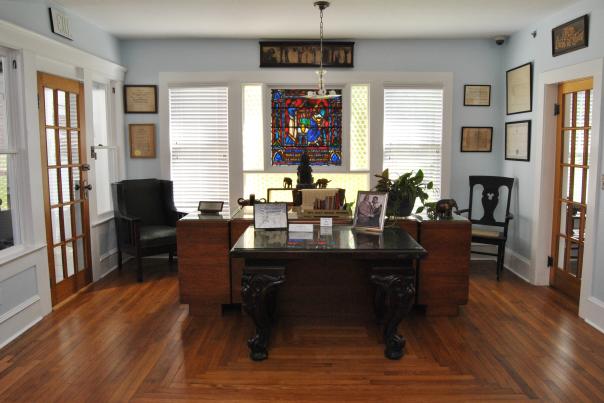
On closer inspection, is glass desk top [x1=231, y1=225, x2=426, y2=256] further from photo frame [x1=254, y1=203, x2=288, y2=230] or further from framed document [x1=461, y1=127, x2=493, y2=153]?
framed document [x1=461, y1=127, x2=493, y2=153]

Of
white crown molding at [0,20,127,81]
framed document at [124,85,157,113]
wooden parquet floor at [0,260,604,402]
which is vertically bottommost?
wooden parquet floor at [0,260,604,402]

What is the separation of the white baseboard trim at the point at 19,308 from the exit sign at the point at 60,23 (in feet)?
7.50

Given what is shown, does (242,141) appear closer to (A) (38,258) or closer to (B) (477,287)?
(A) (38,258)

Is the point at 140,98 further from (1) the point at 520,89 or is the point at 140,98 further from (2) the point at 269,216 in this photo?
(1) the point at 520,89

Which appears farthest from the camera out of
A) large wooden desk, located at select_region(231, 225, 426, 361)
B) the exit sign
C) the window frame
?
the exit sign

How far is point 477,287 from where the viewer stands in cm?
499

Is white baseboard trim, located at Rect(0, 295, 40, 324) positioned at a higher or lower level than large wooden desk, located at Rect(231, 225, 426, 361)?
lower

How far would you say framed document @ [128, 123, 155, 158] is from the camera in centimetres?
593

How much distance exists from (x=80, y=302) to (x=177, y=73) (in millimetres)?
2841

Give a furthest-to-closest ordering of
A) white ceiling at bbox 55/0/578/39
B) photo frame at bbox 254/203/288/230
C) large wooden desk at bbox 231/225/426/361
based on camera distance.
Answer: white ceiling at bbox 55/0/578/39, photo frame at bbox 254/203/288/230, large wooden desk at bbox 231/225/426/361

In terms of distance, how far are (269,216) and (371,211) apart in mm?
766

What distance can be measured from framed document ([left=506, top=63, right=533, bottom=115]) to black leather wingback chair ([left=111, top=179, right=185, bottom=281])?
3.98 meters

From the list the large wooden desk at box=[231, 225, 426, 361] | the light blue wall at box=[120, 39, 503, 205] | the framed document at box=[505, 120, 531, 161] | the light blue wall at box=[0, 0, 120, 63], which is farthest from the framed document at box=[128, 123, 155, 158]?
the framed document at box=[505, 120, 531, 161]

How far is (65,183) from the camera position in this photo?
15.2ft
